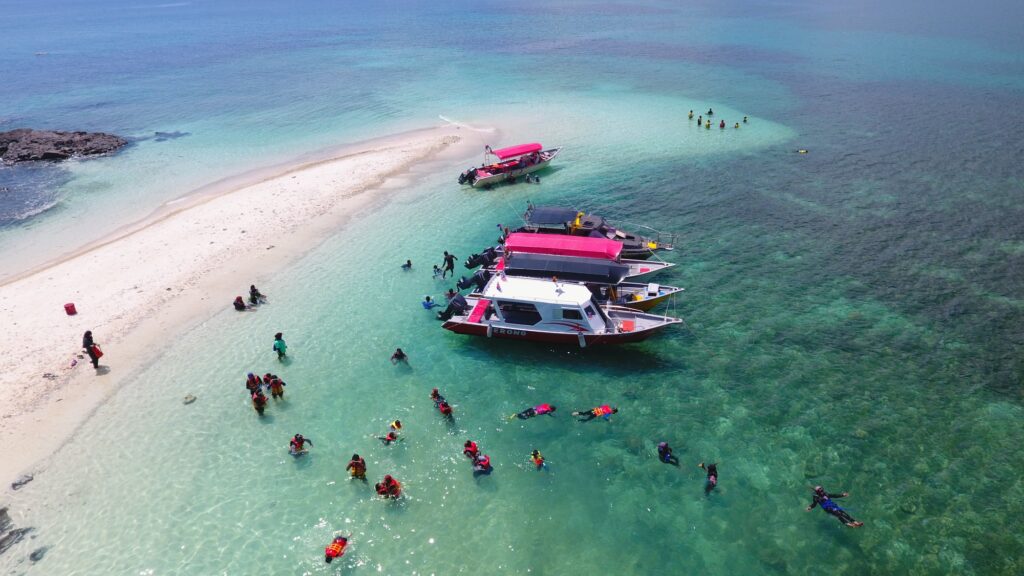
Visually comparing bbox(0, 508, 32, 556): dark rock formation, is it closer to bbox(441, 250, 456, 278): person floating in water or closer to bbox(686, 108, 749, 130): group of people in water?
bbox(441, 250, 456, 278): person floating in water

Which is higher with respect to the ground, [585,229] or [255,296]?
[585,229]

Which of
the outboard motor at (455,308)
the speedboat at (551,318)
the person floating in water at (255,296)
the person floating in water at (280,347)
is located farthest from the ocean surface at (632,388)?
the outboard motor at (455,308)

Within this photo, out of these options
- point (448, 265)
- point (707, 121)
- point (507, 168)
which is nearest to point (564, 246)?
point (448, 265)

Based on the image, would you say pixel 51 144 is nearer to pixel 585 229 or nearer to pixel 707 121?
pixel 585 229

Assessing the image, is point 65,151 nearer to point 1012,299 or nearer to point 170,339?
point 170,339

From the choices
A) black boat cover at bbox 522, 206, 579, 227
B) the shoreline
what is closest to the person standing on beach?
the shoreline

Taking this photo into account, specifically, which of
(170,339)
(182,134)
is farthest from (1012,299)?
(182,134)
